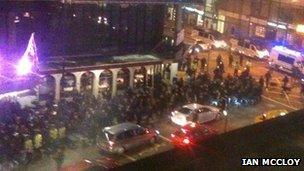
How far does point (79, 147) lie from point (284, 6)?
132 ft

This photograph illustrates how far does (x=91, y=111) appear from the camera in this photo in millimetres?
24938

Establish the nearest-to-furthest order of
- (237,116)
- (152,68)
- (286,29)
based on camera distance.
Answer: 1. (237,116)
2. (152,68)
3. (286,29)

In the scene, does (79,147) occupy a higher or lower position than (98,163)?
lower

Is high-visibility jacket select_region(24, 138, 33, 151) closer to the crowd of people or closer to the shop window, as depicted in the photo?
the crowd of people

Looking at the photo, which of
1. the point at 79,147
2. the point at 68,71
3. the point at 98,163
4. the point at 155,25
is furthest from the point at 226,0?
the point at 98,163

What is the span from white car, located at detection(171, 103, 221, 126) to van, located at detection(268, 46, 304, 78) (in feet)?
60.3

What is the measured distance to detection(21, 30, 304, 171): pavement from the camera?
21666mm

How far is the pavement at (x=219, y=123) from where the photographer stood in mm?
21666

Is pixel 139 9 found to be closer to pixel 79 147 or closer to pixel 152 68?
pixel 152 68

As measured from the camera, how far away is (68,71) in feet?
94.5

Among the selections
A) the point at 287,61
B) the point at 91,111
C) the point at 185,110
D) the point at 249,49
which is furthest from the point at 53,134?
the point at 249,49

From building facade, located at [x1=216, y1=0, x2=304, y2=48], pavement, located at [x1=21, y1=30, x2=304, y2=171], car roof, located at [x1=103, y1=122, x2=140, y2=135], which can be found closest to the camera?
pavement, located at [x1=21, y1=30, x2=304, y2=171]

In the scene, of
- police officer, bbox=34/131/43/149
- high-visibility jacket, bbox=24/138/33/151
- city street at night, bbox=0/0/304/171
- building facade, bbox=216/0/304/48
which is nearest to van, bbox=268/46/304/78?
city street at night, bbox=0/0/304/171

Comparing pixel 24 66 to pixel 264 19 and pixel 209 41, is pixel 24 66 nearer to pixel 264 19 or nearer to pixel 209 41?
pixel 209 41
